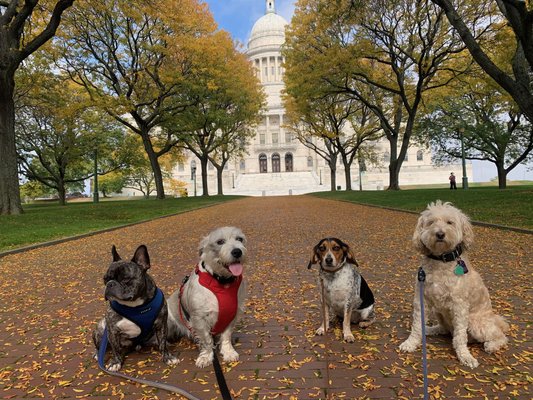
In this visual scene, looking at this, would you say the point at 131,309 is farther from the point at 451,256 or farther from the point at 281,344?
the point at 451,256

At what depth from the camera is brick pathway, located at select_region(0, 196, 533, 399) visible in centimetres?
Answer: 314

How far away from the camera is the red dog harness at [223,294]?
11.1 ft

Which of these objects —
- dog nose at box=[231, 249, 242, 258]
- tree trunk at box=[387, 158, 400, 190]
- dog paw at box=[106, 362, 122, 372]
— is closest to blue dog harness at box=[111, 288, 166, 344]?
dog paw at box=[106, 362, 122, 372]

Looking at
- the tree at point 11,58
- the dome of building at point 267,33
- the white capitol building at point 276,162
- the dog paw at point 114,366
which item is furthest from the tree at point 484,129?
the dome of building at point 267,33

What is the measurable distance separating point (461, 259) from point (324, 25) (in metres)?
22.8

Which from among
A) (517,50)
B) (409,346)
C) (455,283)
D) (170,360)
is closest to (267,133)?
(517,50)

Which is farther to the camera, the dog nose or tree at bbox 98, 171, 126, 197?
tree at bbox 98, 171, 126, 197

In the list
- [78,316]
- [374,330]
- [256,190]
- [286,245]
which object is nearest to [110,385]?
[78,316]

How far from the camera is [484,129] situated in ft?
108

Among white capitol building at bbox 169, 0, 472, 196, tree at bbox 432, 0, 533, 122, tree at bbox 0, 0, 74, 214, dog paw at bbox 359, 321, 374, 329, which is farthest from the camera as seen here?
white capitol building at bbox 169, 0, 472, 196

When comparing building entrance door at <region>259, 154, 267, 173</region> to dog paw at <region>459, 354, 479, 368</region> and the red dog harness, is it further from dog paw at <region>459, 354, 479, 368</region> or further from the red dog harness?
dog paw at <region>459, 354, 479, 368</region>

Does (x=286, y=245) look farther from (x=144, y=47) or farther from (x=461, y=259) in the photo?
(x=144, y=47)

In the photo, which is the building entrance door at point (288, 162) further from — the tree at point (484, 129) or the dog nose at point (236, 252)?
the dog nose at point (236, 252)

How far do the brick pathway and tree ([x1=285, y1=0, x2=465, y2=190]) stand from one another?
15258mm
